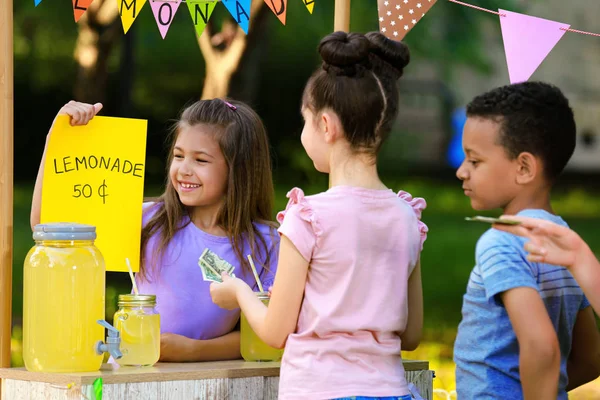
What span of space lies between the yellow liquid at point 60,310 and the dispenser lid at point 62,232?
0.08 ft

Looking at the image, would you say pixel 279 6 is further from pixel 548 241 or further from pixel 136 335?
pixel 548 241

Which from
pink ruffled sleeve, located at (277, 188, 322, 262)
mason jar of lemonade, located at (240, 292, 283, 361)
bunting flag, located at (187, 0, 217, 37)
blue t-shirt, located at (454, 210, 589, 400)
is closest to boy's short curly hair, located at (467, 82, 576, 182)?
blue t-shirt, located at (454, 210, 589, 400)

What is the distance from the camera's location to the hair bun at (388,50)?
1951mm

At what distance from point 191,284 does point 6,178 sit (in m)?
0.56

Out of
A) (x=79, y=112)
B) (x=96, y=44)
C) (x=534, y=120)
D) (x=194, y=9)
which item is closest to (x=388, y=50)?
(x=534, y=120)

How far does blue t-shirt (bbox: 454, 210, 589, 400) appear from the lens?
73.3 inches

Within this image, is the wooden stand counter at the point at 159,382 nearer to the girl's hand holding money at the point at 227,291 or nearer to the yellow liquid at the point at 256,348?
the yellow liquid at the point at 256,348

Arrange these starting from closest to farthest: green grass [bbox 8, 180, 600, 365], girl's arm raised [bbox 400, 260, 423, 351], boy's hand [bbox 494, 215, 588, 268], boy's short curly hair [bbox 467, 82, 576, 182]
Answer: boy's hand [bbox 494, 215, 588, 268]
boy's short curly hair [bbox 467, 82, 576, 182]
girl's arm raised [bbox 400, 260, 423, 351]
green grass [bbox 8, 180, 600, 365]

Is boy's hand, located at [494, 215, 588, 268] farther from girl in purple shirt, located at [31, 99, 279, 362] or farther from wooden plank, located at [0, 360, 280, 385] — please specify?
girl in purple shirt, located at [31, 99, 279, 362]

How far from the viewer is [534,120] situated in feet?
6.51

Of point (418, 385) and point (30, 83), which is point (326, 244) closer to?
point (418, 385)

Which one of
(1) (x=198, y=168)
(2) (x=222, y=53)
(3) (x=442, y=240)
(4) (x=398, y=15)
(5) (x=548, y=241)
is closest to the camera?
(5) (x=548, y=241)

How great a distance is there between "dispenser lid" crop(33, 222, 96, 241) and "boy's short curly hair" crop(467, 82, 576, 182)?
0.89 meters

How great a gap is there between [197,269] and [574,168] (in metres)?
6.25
